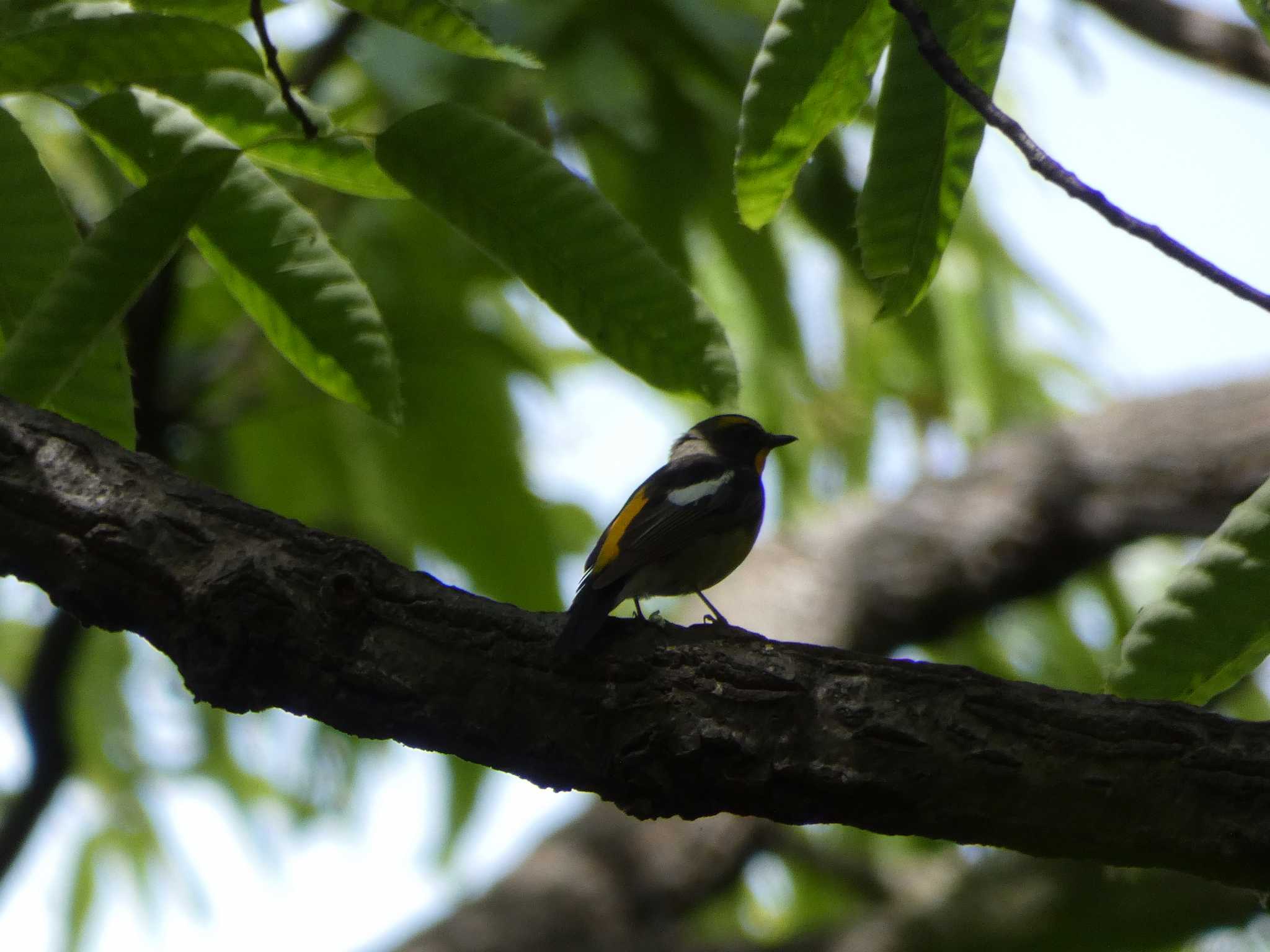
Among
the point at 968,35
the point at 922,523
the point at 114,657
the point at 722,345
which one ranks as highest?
the point at 922,523

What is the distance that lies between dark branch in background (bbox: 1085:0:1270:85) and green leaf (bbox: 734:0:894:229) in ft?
11.3

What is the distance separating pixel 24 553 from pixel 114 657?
3.69m

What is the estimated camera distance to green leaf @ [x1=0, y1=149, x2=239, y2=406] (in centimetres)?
209

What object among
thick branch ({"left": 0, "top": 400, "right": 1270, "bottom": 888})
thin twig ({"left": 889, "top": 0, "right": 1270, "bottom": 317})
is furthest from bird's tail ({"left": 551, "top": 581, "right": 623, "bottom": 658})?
thin twig ({"left": 889, "top": 0, "right": 1270, "bottom": 317})

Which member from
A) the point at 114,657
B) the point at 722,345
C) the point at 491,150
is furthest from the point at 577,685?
the point at 114,657

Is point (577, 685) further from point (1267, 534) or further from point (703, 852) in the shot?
point (703, 852)

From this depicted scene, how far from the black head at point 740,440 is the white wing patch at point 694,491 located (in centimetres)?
86

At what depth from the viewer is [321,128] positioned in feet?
7.99

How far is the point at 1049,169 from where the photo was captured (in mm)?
1957

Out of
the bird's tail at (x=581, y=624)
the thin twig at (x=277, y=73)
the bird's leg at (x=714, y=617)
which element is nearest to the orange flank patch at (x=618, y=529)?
the bird's leg at (x=714, y=617)

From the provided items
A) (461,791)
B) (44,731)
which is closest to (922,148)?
(461,791)

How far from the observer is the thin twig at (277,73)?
2275 millimetres

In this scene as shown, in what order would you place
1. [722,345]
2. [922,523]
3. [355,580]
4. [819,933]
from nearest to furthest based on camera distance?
[355,580], [722,345], [819,933], [922,523]

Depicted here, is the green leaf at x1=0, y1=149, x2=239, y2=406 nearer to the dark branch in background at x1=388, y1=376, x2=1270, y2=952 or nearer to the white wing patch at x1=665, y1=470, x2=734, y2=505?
the white wing patch at x1=665, y1=470, x2=734, y2=505
